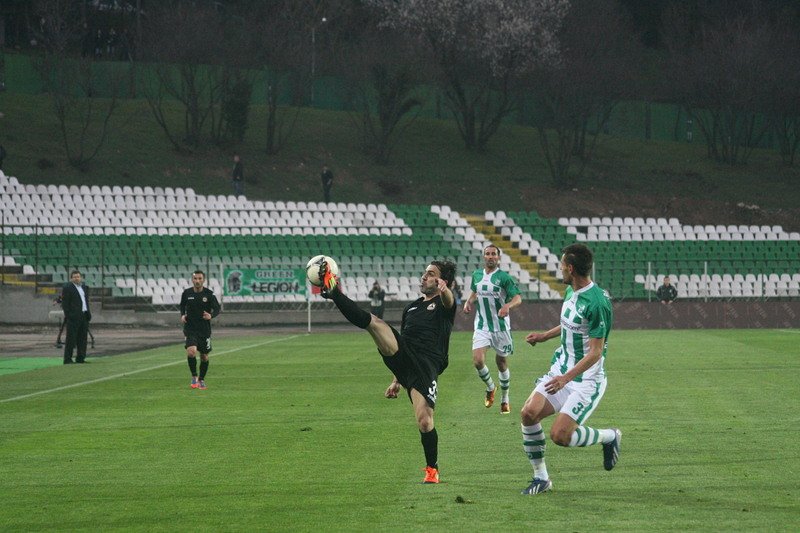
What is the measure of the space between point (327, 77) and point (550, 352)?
50.6 meters

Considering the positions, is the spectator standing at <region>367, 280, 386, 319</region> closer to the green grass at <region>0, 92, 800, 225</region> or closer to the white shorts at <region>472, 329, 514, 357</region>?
the green grass at <region>0, 92, 800, 225</region>

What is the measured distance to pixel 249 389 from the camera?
19922 mm

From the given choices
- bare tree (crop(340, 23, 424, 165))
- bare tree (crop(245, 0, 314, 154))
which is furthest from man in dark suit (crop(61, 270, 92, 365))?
bare tree (crop(340, 23, 424, 165))

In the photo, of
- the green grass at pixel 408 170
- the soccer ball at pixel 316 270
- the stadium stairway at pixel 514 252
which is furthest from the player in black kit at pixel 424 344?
the green grass at pixel 408 170

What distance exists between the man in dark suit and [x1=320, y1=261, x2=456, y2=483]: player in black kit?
17.0 metres

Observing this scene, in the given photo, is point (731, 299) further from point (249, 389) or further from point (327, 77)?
point (327, 77)

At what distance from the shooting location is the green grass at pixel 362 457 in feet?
29.6

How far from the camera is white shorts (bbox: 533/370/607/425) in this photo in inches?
384

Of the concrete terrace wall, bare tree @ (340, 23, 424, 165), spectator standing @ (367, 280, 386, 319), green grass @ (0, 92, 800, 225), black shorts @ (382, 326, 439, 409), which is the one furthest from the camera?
bare tree @ (340, 23, 424, 165)

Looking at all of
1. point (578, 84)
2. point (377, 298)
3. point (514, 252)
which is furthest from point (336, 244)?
point (578, 84)

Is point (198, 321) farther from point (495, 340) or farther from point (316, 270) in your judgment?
point (316, 270)

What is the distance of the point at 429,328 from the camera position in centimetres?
1101

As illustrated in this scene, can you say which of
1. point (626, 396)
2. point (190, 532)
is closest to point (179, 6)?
point (626, 396)

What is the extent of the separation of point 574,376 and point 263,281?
115ft
